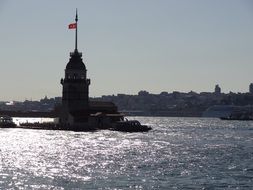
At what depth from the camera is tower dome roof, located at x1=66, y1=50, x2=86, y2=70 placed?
141 meters

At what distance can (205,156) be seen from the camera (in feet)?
240

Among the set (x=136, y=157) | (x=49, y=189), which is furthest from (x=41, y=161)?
(x=49, y=189)

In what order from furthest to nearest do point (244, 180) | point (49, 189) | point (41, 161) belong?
point (41, 161) → point (244, 180) → point (49, 189)

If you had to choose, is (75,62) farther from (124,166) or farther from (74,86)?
(124,166)

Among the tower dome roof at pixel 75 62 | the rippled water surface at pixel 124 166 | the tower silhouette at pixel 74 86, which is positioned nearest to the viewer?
the rippled water surface at pixel 124 166

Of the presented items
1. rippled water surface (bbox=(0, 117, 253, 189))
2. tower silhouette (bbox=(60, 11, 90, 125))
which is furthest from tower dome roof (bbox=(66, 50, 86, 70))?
rippled water surface (bbox=(0, 117, 253, 189))

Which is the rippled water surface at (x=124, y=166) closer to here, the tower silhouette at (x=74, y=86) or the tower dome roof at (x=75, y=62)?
the tower silhouette at (x=74, y=86)

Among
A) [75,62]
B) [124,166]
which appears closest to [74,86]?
[75,62]

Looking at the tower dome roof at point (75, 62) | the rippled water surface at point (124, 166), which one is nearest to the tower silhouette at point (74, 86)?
the tower dome roof at point (75, 62)

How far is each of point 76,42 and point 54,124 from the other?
20.1 meters

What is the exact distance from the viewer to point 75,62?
141 m

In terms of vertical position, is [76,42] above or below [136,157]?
above

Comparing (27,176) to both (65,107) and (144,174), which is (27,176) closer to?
(144,174)

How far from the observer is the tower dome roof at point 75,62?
462ft
